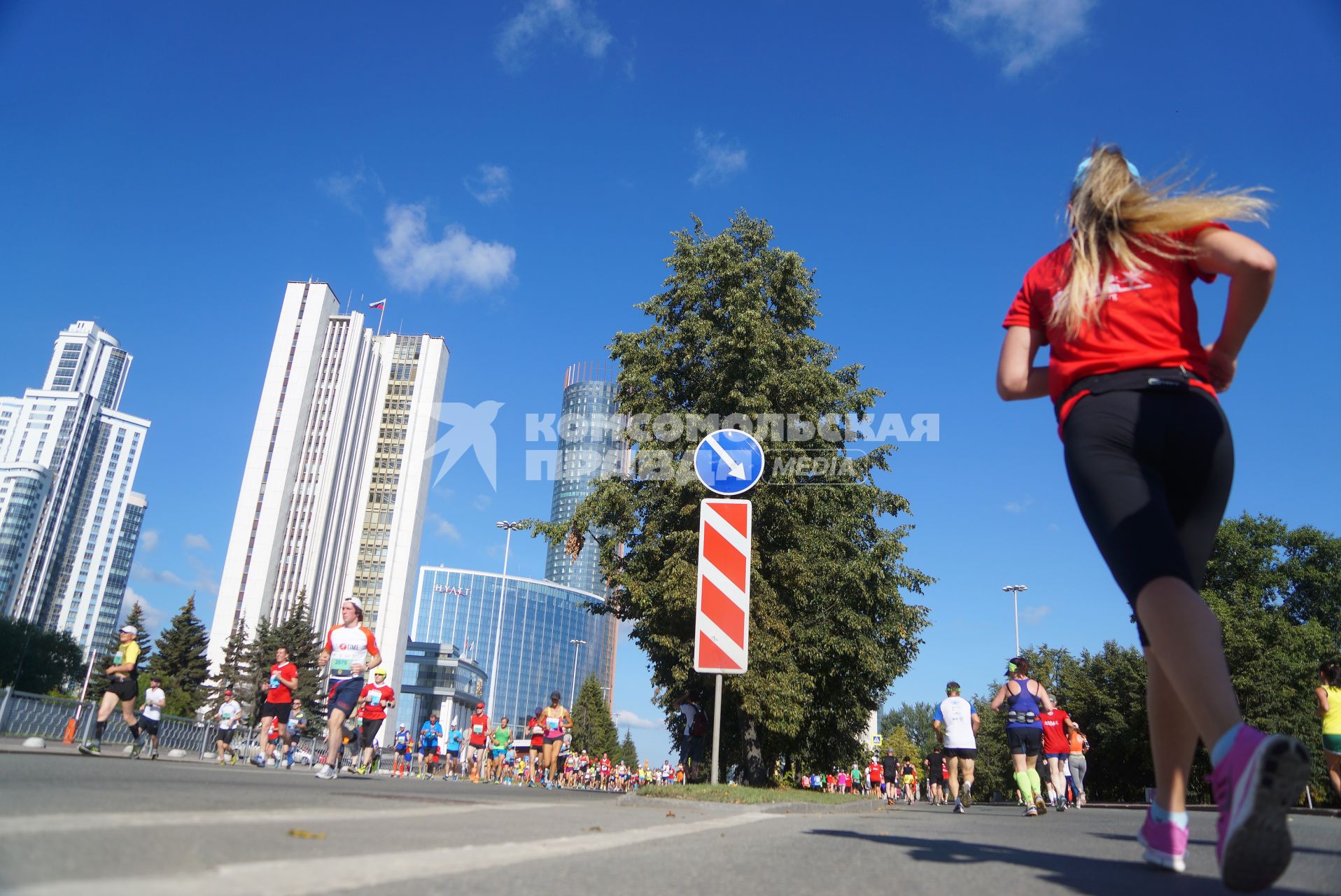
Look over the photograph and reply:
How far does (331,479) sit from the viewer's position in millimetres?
118375

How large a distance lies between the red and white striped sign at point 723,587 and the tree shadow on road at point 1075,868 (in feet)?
13.6

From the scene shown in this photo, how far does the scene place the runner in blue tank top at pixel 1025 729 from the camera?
12.2 meters

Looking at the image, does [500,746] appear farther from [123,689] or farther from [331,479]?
[331,479]

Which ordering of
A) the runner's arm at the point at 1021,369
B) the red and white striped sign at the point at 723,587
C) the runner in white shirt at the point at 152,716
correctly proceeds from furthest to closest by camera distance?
the runner in white shirt at the point at 152,716, the red and white striped sign at the point at 723,587, the runner's arm at the point at 1021,369

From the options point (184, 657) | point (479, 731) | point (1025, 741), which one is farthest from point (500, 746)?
point (184, 657)

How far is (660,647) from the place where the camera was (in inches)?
780

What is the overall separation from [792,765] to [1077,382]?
82.8 ft

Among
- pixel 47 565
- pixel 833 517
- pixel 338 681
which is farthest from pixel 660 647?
pixel 47 565

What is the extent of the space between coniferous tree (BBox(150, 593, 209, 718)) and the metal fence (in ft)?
182

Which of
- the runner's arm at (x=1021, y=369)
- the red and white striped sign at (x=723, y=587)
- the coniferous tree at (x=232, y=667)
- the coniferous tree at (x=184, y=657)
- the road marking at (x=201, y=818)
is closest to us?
the road marking at (x=201, y=818)

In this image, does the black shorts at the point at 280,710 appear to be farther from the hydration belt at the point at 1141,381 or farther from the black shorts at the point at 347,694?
the hydration belt at the point at 1141,381

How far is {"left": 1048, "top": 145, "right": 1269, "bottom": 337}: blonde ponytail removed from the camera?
9.16ft

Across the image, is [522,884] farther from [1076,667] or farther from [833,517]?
[1076,667]

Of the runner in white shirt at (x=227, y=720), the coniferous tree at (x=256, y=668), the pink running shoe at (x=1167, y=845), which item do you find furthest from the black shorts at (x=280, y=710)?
the coniferous tree at (x=256, y=668)
